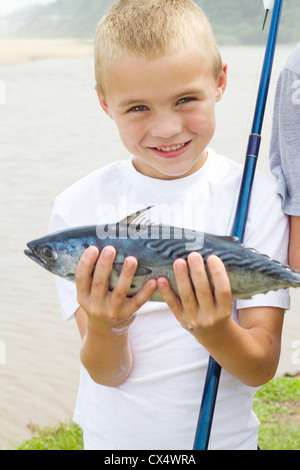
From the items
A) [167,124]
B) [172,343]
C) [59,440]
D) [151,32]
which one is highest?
[151,32]

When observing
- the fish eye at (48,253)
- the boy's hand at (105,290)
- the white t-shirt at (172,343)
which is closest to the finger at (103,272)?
the boy's hand at (105,290)

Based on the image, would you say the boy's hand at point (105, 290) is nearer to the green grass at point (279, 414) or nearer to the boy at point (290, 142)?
the boy at point (290, 142)

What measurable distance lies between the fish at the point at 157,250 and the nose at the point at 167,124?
365mm

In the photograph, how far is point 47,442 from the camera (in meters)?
4.23

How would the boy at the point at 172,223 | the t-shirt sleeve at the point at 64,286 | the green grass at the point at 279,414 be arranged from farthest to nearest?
the green grass at the point at 279,414, the t-shirt sleeve at the point at 64,286, the boy at the point at 172,223

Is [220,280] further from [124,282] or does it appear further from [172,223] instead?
[172,223]

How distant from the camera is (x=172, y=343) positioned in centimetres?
212

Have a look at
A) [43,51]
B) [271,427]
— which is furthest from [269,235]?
[43,51]

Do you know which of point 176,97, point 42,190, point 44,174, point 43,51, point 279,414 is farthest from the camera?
point 43,51

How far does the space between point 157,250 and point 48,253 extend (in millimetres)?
312

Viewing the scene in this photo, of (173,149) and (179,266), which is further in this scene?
(173,149)

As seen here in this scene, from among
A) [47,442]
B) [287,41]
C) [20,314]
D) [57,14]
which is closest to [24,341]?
[20,314]

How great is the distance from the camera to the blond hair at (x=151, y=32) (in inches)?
73.7
